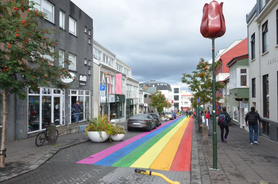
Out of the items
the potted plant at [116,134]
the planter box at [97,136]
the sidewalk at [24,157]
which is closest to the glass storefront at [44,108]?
the sidewalk at [24,157]

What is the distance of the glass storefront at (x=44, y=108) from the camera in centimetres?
1270

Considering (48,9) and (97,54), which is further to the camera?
(97,54)

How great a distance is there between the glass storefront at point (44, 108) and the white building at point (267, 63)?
12182 millimetres

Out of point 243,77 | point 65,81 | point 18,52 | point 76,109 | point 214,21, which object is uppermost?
point 214,21

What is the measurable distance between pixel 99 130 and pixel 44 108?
440cm

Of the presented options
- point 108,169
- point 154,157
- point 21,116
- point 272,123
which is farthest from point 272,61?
point 21,116

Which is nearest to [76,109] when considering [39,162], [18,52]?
[39,162]

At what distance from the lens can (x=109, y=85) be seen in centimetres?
2833

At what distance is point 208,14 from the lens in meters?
6.79

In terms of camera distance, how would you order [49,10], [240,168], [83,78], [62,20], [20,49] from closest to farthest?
[20,49] → [240,168] → [49,10] → [62,20] → [83,78]

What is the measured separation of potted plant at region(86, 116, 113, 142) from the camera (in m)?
11.5

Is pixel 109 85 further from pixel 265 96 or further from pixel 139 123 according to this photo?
pixel 265 96

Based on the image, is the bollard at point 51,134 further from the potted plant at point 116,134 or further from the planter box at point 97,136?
the potted plant at point 116,134

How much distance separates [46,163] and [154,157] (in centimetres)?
367
